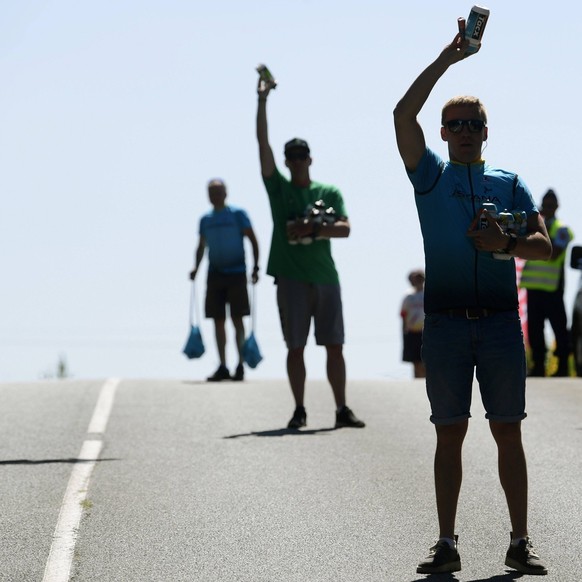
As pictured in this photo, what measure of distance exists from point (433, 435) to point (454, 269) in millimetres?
5282

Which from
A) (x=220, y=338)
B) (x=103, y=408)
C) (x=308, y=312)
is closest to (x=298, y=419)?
(x=308, y=312)

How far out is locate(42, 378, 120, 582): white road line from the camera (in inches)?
285

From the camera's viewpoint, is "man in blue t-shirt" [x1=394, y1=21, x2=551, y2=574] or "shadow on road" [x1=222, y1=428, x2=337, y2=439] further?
"shadow on road" [x1=222, y1=428, x2=337, y2=439]

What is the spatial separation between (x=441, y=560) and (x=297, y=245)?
5.92 m

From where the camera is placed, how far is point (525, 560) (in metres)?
7.04

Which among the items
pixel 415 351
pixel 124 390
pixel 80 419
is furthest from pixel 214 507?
pixel 415 351

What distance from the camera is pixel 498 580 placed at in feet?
22.7

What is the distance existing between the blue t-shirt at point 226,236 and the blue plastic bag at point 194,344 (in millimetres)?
1290

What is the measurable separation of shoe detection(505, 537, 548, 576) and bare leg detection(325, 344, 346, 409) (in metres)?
5.86

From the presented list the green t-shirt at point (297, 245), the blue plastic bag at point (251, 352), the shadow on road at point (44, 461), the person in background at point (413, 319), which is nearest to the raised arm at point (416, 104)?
the shadow on road at point (44, 461)

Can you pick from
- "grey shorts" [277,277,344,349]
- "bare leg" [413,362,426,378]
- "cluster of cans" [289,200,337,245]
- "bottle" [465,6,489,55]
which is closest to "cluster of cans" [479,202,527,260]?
"bottle" [465,6,489,55]

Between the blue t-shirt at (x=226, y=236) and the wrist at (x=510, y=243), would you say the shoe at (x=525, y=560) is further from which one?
the blue t-shirt at (x=226, y=236)

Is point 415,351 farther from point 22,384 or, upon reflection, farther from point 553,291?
point 22,384

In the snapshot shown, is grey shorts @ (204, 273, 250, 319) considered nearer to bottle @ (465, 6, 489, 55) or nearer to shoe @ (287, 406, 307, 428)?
shoe @ (287, 406, 307, 428)
